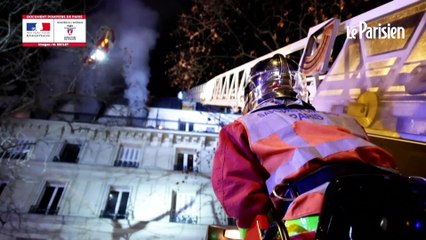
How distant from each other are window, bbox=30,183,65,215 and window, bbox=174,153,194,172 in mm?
6594

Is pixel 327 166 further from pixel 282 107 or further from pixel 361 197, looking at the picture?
pixel 282 107

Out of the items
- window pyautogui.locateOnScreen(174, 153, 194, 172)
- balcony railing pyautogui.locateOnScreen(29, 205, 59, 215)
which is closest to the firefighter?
window pyautogui.locateOnScreen(174, 153, 194, 172)

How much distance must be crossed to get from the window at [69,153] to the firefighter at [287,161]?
17.6 metres

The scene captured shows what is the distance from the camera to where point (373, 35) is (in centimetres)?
366

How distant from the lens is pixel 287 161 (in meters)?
1.83

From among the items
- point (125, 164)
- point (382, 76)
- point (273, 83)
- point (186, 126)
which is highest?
point (186, 126)

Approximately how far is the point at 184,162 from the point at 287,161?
1696cm

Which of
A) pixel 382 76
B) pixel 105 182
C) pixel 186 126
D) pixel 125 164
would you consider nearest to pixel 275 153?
pixel 382 76

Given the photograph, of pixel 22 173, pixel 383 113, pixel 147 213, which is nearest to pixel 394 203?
pixel 383 113

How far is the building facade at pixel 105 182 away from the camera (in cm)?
1509

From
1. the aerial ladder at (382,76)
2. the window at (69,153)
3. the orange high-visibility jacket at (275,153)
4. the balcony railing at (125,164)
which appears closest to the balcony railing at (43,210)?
the window at (69,153)

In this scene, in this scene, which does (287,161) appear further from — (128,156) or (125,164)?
(128,156)

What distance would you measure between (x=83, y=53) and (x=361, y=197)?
12034 millimetres

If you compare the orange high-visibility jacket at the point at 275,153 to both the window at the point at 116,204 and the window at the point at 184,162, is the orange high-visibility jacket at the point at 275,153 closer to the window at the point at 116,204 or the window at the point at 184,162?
the window at the point at 116,204
